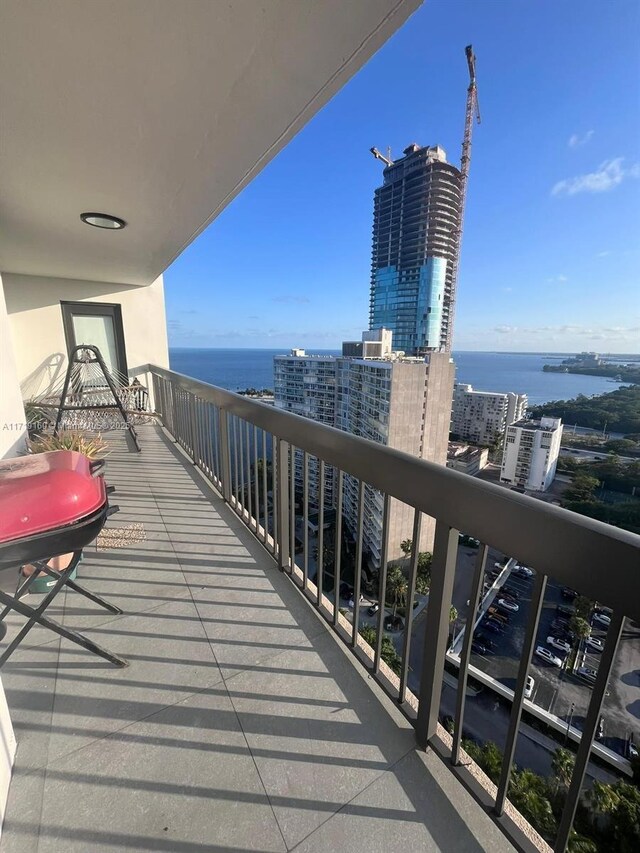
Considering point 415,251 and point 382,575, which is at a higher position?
point 415,251

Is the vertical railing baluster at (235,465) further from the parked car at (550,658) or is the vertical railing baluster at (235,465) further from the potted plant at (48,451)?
the parked car at (550,658)

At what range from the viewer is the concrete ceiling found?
115 cm

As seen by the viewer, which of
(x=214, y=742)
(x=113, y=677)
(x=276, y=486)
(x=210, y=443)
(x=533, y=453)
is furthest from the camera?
(x=533, y=453)

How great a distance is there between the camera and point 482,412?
8.55 meters

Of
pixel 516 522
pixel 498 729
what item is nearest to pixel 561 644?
pixel 516 522

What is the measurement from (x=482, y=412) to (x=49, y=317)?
339 inches

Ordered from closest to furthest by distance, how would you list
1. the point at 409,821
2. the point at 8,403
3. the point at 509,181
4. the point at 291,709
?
the point at 409,821, the point at 291,709, the point at 8,403, the point at 509,181

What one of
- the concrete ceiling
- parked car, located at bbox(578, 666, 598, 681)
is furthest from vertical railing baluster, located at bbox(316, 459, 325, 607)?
the concrete ceiling

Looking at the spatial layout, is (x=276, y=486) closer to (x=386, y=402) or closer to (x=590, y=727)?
(x=590, y=727)

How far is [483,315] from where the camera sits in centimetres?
2123

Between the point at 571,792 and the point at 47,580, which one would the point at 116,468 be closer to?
the point at 47,580

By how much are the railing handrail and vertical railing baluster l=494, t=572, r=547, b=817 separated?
0.09 metres

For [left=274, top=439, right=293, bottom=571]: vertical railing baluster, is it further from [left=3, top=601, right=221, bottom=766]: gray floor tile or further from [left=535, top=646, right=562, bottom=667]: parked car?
[left=535, top=646, right=562, bottom=667]: parked car

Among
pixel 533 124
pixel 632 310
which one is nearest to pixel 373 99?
pixel 533 124
